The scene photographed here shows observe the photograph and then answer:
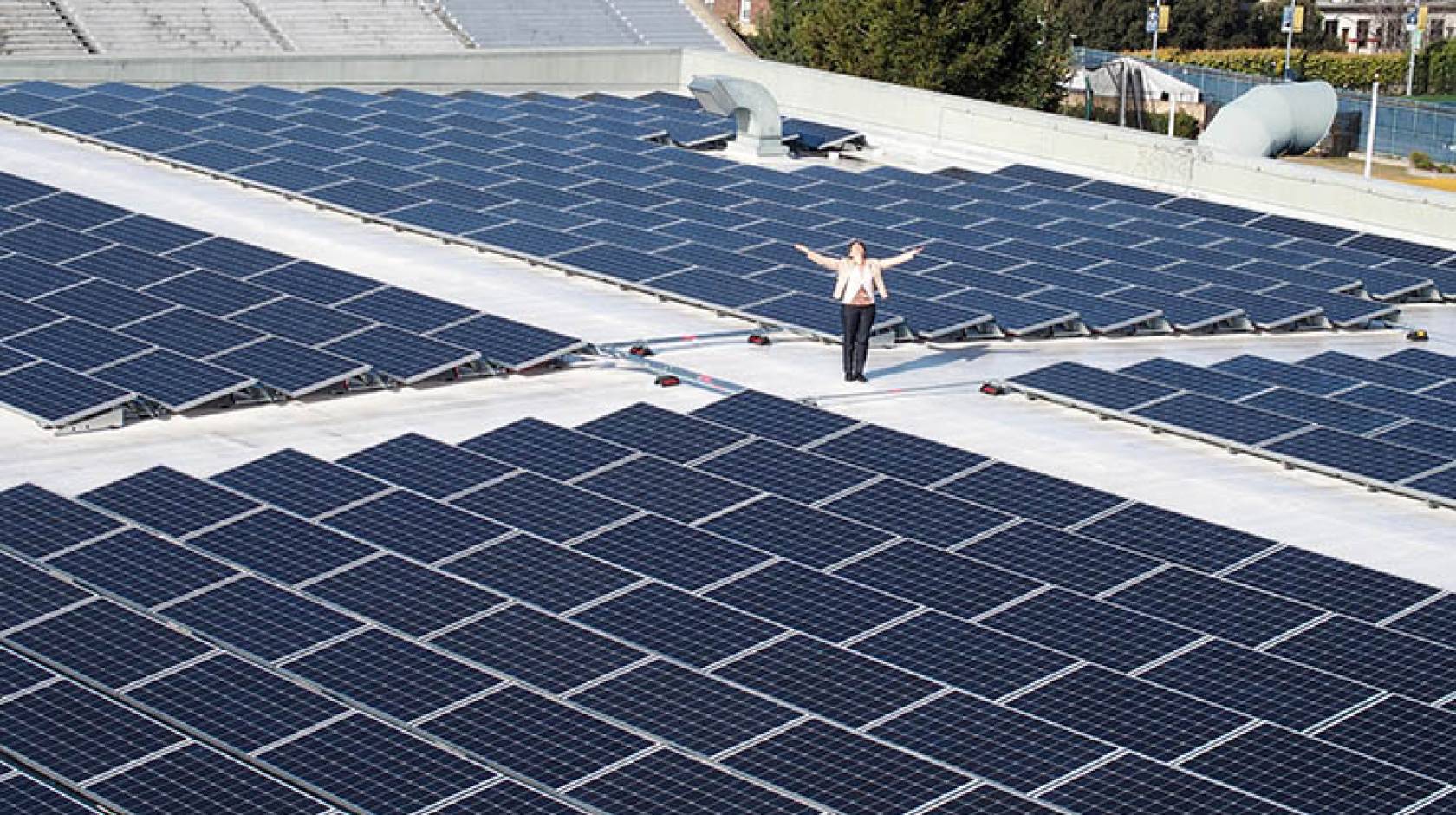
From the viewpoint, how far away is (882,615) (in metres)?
19.4

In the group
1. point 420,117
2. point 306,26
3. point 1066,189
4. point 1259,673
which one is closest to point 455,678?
point 1259,673

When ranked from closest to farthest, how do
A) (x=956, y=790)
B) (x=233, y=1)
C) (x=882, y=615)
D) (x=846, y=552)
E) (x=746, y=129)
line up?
(x=956, y=790) < (x=882, y=615) < (x=846, y=552) < (x=746, y=129) < (x=233, y=1)

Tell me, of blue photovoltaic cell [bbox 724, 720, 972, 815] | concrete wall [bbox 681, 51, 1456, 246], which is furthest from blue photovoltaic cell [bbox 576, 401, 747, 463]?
concrete wall [bbox 681, 51, 1456, 246]

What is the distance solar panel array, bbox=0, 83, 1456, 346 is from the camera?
3219cm

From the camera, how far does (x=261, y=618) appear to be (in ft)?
62.6

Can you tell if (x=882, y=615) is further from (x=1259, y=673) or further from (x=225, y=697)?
(x=225, y=697)

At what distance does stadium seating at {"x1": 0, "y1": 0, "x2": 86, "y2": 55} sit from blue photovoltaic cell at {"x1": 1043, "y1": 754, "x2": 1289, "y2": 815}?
64.1m

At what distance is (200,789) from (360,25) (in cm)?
6844

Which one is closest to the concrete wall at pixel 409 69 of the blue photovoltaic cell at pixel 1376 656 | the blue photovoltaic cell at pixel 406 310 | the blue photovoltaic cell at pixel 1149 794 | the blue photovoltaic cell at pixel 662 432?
the blue photovoltaic cell at pixel 406 310

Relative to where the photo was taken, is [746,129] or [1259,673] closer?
[1259,673]

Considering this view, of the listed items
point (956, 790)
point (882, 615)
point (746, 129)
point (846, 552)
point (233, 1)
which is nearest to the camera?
point (956, 790)

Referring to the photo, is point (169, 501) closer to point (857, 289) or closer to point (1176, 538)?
point (857, 289)

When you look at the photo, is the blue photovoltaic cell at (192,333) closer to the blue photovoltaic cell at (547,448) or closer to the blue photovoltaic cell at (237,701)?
the blue photovoltaic cell at (547,448)

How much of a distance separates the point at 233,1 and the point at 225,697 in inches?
2631
